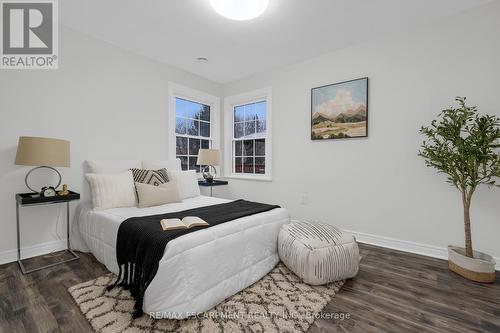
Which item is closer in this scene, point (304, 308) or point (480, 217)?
point (304, 308)

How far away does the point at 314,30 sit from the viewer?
274cm

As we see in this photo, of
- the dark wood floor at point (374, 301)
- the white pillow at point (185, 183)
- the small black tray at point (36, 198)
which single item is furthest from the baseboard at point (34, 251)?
the white pillow at point (185, 183)

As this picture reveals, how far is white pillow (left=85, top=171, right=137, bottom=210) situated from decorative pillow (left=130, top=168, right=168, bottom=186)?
0.12 m

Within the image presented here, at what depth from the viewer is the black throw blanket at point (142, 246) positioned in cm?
153

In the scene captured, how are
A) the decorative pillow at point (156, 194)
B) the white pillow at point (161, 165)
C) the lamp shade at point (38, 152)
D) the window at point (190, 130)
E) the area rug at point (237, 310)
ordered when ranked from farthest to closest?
the window at point (190, 130) < the white pillow at point (161, 165) < the decorative pillow at point (156, 194) < the lamp shade at point (38, 152) < the area rug at point (237, 310)

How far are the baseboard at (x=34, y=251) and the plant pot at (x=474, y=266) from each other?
4148 millimetres

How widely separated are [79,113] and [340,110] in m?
3.33

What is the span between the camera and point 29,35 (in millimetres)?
2518

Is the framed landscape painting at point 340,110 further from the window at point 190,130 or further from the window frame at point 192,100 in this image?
the window at point 190,130

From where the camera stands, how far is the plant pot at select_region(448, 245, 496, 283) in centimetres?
203

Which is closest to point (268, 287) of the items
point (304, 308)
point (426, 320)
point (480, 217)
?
point (304, 308)

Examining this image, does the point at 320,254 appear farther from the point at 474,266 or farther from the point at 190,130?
the point at 190,130

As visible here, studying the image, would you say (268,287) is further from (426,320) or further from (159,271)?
(426,320)

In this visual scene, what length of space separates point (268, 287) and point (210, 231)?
2.37ft
